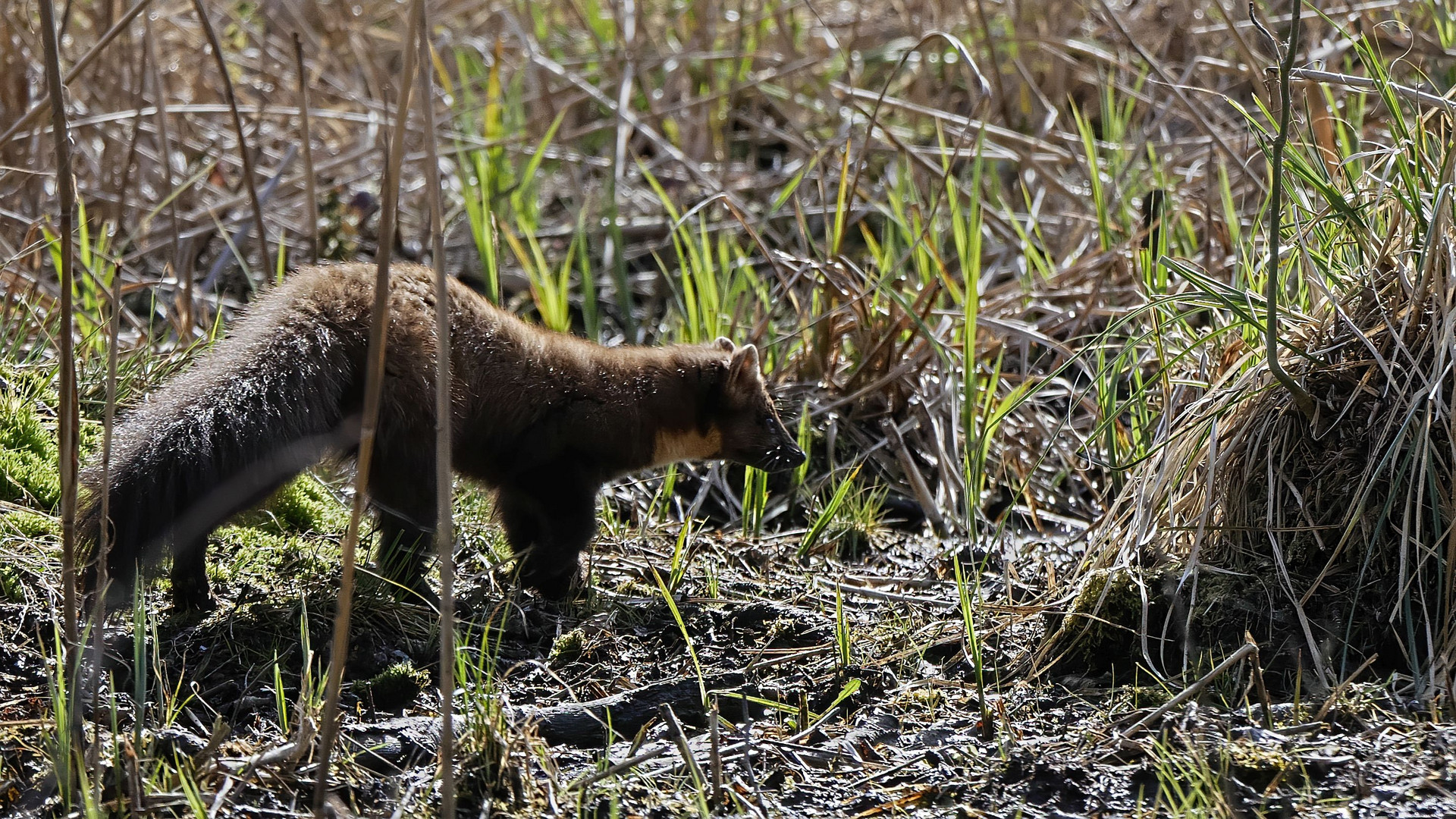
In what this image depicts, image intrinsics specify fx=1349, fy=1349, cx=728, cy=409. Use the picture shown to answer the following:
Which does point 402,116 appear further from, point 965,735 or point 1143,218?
point 1143,218

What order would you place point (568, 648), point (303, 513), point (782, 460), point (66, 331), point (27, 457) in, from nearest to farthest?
point (66, 331) → point (568, 648) → point (27, 457) → point (303, 513) → point (782, 460)

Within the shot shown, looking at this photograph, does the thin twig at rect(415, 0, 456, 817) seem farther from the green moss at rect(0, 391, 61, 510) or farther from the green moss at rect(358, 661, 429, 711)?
the green moss at rect(0, 391, 61, 510)

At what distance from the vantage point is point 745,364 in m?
5.07

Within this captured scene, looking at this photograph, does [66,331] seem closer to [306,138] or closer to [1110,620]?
[1110,620]

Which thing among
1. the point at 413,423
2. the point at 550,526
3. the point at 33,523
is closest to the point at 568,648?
the point at 550,526

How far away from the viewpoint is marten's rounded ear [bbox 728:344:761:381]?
5023mm

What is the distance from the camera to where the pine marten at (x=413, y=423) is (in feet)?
10.8

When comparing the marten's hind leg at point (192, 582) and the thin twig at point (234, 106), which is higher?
the thin twig at point (234, 106)

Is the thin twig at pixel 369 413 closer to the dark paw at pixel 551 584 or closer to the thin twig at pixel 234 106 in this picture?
the dark paw at pixel 551 584

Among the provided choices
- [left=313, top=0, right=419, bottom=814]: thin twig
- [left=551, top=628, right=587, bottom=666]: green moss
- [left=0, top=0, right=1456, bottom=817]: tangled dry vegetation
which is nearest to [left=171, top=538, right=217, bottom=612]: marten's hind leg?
[left=0, top=0, right=1456, bottom=817]: tangled dry vegetation

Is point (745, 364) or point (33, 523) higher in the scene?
point (745, 364)

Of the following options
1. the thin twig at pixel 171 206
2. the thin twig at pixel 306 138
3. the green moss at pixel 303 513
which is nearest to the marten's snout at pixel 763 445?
the green moss at pixel 303 513

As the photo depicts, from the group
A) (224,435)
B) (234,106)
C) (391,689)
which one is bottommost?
(391,689)

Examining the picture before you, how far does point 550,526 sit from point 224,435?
119 cm
